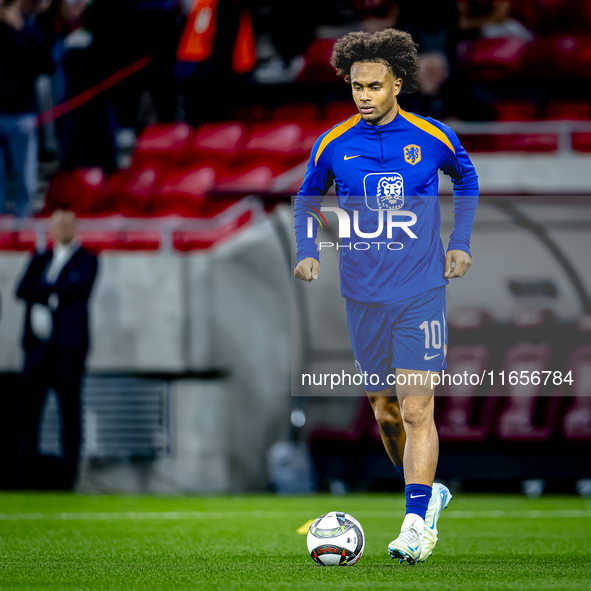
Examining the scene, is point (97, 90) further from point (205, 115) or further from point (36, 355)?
point (36, 355)

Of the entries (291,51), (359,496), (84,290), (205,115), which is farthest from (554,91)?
(84,290)

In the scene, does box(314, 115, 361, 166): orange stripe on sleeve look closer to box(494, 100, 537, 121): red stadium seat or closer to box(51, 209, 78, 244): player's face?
box(51, 209, 78, 244): player's face

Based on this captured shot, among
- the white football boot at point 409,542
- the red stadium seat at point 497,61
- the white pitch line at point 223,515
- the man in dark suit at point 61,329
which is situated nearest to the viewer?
the white football boot at point 409,542

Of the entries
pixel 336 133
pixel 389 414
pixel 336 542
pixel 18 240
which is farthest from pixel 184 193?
pixel 336 542

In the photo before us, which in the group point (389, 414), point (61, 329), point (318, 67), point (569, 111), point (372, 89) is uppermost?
point (372, 89)

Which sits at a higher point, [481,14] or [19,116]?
[481,14]

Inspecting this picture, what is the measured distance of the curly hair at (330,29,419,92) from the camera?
4121 mm

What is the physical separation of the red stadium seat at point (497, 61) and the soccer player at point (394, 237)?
732 cm

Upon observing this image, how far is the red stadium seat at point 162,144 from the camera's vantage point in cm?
1112

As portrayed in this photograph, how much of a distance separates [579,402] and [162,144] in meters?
5.30

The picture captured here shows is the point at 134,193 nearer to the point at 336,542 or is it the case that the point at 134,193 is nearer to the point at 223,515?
the point at 223,515

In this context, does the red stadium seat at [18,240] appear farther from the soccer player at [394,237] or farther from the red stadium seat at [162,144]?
the soccer player at [394,237]

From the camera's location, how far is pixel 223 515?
6.32 metres

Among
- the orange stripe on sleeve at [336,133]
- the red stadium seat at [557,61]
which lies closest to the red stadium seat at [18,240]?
the red stadium seat at [557,61]
